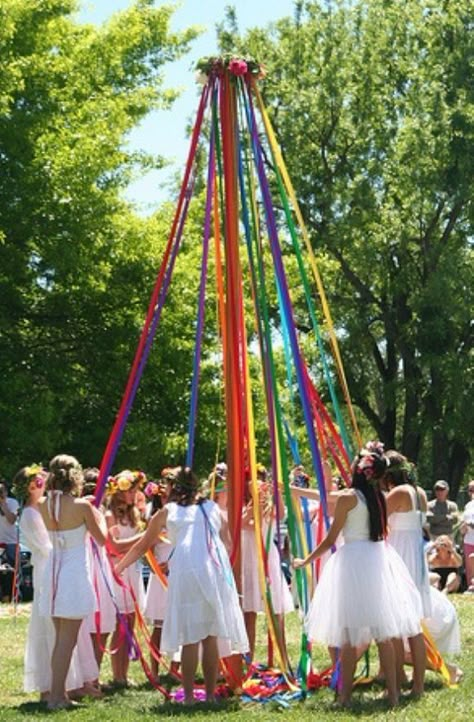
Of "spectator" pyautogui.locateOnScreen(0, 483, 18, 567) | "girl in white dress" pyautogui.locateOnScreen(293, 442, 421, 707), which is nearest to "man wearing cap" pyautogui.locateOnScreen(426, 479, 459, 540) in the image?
"spectator" pyautogui.locateOnScreen(0, 483, 18, 567)

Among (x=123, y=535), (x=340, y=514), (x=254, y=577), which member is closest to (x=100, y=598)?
(x=123, y=535)

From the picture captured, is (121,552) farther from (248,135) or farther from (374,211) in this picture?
(374,211)

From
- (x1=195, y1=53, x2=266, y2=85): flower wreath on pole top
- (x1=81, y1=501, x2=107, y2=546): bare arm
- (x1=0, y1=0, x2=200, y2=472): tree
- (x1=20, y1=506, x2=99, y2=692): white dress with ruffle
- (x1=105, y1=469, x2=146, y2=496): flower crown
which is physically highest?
(x1=0, y1=0, x2=200, y2=472): tree

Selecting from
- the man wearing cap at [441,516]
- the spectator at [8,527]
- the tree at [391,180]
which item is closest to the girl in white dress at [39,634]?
the spectator at [8,527]

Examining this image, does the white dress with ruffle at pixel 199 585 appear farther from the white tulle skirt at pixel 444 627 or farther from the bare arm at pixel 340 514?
the white tulle skirt at pixel 444 627

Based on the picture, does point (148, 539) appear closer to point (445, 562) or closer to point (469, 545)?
point (445, 562)

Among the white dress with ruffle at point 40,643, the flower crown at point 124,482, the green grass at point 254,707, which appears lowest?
the green grass at point 254,707

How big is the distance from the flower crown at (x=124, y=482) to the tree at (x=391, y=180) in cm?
1658

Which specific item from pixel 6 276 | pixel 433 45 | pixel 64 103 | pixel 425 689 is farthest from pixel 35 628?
pixel 433 45

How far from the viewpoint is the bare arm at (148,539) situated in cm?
766

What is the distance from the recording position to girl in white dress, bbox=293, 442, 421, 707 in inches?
285

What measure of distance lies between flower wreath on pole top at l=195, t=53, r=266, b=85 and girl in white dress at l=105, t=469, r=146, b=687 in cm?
252

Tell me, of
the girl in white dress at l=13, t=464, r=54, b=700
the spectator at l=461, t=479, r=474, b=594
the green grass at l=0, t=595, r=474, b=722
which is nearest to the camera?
the green grass at l=0, t=595, r=474, b=722

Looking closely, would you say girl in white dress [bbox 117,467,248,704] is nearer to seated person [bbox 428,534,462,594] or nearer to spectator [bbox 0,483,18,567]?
seated person [bbox 428,534,462,594]
